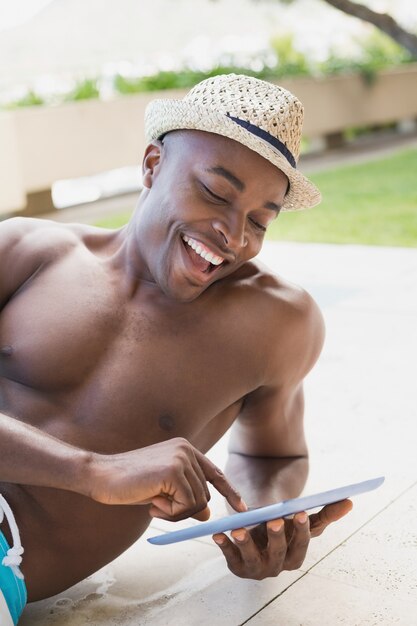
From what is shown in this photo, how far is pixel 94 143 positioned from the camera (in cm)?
991

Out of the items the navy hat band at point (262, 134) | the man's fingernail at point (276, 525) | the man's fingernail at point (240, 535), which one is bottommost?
the man's fingernail at point (240, 535)

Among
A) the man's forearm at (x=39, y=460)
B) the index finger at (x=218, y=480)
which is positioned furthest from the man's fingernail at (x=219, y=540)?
the man's forearm at (x=39, y=460)

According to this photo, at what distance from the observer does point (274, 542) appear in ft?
5.71

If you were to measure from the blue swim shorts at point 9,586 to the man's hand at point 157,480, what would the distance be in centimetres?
26

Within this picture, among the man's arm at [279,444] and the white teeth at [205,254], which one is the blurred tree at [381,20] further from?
the white teeth at [205,254]

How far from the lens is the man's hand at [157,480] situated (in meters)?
1.67

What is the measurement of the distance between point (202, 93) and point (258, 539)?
89 centimetres

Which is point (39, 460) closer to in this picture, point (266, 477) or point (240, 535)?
point (240, 535)

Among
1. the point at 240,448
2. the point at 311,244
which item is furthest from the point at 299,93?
the point at 240,448

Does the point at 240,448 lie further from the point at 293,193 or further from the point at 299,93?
the point at 299,93

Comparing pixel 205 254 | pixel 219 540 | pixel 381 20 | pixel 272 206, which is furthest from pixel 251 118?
pixel 381 20

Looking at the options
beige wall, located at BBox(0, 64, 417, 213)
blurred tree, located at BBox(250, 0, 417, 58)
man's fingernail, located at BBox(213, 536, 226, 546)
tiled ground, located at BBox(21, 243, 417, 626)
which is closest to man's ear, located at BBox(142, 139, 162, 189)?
man's fingernail, located at BBox(213, 536, 226, 546)

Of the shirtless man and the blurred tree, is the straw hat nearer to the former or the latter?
the shirtless man

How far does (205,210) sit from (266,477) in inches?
25.9
